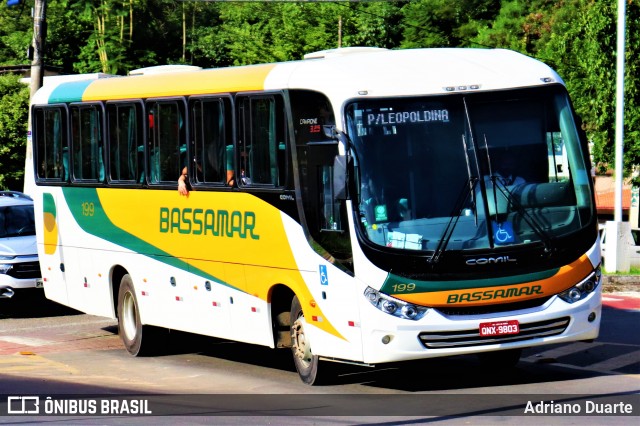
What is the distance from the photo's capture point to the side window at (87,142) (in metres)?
18.0

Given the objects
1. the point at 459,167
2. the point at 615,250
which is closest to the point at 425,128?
the point at 459,167

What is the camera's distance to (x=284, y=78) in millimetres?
13578

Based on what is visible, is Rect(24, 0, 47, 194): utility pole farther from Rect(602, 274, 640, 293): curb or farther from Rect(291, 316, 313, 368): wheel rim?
Rect(291, 316, 313, 368): wheel rim

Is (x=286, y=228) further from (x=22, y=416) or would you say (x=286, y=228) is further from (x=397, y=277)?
(x=22, y=416)

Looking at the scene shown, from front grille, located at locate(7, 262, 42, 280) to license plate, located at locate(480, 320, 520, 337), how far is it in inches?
435

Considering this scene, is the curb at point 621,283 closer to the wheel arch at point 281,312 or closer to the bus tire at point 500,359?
the bus tire at point 500,359

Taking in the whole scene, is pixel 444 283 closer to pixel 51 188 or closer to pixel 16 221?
pixel 51 188

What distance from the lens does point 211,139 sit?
15.2 metres

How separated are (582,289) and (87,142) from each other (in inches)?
328

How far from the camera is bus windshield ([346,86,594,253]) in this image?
480 inches

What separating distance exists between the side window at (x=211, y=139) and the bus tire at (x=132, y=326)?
2.57 m

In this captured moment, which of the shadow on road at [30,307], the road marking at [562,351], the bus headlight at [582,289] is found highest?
the bus headlight at [582,289]

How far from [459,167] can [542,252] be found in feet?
3.68

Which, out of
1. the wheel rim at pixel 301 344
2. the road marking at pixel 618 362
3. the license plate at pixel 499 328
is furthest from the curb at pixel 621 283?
the license plate at pixel 499 328
